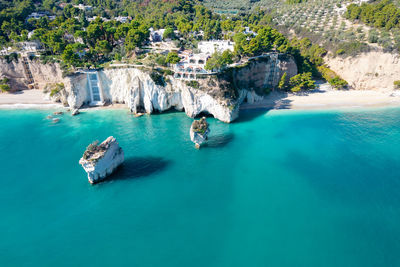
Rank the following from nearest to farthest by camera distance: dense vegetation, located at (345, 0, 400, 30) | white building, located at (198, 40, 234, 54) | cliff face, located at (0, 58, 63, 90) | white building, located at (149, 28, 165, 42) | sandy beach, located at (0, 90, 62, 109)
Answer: sandy beach, located at (0, 90, 62, 109) → white building, located at (198, 40, 234, 54) → cliff face, located at (0, 58, 63, 90) → dense vegetation, located at (345, 0, 400, 30) → white building, located at (149, 28, 165, 42)

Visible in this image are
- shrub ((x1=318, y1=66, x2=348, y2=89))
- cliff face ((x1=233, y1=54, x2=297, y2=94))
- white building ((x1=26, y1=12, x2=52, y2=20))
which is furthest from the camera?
white building ((x1=26, y1=12, x2=52, y2=20))

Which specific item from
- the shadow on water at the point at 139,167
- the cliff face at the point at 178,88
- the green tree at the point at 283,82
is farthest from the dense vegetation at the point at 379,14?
the shadow on water at the point at 139,167

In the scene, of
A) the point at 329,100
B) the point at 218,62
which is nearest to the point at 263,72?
the point at 218,62

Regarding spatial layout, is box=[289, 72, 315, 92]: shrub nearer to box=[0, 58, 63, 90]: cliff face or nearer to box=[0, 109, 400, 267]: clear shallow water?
box=[0, 109, 400, 267]: clear shallow water

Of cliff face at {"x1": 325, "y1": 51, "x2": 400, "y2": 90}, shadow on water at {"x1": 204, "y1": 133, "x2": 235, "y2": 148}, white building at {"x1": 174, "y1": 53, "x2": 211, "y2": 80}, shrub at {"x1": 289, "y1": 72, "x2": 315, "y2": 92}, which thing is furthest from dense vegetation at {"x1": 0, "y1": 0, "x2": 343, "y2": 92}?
shadow on water at {"x1": 204, "y1": 133, "x2": 235, "y2": 148}

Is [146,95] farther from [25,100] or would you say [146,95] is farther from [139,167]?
[25,100]

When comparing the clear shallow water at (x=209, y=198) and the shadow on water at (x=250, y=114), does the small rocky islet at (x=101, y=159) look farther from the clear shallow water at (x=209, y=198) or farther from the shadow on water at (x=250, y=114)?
the shadow on water at (x=250, y=114)

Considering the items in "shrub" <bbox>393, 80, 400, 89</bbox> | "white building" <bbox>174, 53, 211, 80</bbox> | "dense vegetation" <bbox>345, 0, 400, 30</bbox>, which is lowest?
"shrub" <bbox>393, 80, 400, 89</bbox>
